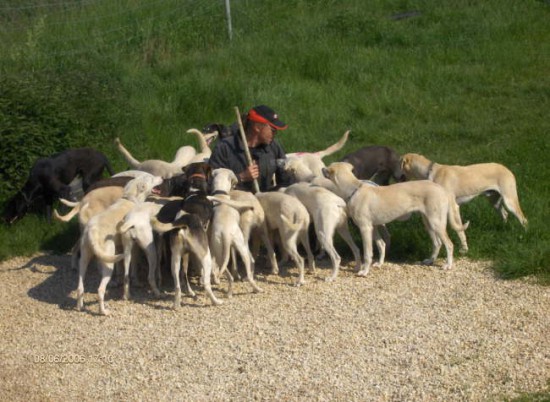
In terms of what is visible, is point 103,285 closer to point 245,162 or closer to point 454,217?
point 245,162

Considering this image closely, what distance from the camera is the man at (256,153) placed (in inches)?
407

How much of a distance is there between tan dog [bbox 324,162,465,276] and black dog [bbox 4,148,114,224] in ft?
12.1

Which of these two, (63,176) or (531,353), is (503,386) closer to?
(531,353)

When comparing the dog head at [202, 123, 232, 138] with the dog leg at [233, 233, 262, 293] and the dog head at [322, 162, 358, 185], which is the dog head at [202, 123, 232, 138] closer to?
the dog head at [322, 162, 358, 185]

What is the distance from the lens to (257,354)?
749 centimetres

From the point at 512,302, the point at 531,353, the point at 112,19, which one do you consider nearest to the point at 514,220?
the point at 512,302

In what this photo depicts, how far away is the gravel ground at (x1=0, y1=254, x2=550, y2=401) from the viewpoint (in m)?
6.86

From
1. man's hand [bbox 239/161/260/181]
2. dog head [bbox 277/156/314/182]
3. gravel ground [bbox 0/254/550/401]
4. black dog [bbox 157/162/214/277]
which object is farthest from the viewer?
dog head [bbox 277/156/314/182]

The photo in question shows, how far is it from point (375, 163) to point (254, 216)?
7.29 ft

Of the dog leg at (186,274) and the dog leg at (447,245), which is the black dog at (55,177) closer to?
the dog leg at (186,274)

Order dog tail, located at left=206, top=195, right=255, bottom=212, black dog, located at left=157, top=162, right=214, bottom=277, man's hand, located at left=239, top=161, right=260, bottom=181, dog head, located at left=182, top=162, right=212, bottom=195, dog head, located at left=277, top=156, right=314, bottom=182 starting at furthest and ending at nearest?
dog head, located at left=277, top=156, right=314, bottom=182 < man's hand, located at left=239, top=161, right=260, bottom=181 < dog head, located at left=182, top=162, right=212, bottom=195 < dog tail, located at left=206, top=195, right=255, bottom=212 < black dog, located at left=157, top=162, right=214, bottom=277

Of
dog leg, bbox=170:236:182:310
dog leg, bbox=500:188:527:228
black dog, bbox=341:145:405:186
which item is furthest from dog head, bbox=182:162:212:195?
dog leg, bbox=500:188:527:228

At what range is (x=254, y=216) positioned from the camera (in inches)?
364

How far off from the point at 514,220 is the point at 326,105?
5.29 metres
